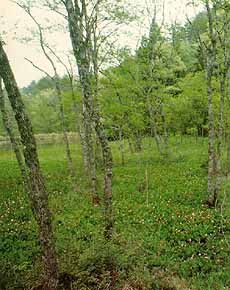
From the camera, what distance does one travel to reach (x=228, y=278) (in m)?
7.82

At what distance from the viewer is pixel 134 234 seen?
10336 mm

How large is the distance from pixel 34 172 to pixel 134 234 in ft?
16.9

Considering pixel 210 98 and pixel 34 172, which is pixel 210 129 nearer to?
pixel 210 98

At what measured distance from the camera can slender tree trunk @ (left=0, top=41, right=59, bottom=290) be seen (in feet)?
19.2

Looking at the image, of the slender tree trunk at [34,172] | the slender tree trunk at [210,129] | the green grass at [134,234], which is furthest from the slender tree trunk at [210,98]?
the slender tree trunk at [34,172]

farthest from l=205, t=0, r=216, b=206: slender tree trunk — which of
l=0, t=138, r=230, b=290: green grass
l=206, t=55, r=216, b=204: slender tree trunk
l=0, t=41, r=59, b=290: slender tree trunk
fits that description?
l=0, t=41, r=59, b=290: slender tree trunk

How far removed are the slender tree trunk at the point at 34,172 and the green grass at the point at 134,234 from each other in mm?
525

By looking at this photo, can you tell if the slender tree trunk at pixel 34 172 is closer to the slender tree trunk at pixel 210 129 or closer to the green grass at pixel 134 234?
the green grass at pixel 134 234

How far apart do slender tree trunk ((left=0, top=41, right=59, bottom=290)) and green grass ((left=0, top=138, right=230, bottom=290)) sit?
1.72 ft

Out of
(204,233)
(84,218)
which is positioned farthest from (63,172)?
(204,233)

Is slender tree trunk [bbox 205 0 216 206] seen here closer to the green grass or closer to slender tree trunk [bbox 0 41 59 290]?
the green grass

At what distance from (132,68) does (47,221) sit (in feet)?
48.4

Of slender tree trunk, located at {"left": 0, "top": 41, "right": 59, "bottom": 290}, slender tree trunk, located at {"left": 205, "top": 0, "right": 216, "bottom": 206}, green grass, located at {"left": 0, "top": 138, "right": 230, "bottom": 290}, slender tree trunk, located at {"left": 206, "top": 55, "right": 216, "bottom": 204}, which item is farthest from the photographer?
slender tree trunk, located at {"left": 206, "top": 55, "right": 216, "bottom": 204}

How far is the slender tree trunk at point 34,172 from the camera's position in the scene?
5.84 m
